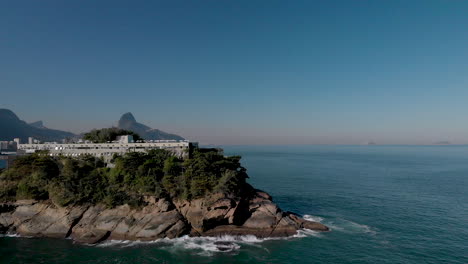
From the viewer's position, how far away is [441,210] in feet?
201

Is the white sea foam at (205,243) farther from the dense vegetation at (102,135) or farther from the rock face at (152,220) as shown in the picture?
the dense vegetation at (102,135)

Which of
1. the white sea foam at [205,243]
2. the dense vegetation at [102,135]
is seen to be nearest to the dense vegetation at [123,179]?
the white sea foam at [205,243]

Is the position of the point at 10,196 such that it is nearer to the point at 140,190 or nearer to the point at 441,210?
the point at 140,190

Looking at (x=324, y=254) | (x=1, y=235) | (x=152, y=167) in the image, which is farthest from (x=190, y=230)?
(x=1, y=235)

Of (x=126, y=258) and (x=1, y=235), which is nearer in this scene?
(x=126, y=258)

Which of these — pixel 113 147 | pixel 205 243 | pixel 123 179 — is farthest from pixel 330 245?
pixel 113 147

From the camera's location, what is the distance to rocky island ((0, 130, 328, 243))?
47.4 meters

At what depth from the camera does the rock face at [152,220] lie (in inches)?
1837

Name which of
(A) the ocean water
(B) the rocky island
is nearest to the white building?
(B) the rocky island

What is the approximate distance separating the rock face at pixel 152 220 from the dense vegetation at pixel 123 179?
177 centimetres

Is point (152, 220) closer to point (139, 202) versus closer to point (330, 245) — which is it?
point (139, 202)

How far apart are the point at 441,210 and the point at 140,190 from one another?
222 ft

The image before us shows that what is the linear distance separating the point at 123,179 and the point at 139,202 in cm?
750

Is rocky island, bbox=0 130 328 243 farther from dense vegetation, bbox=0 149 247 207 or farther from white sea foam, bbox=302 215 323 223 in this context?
white sea foam, bbox=302 215 323 223
